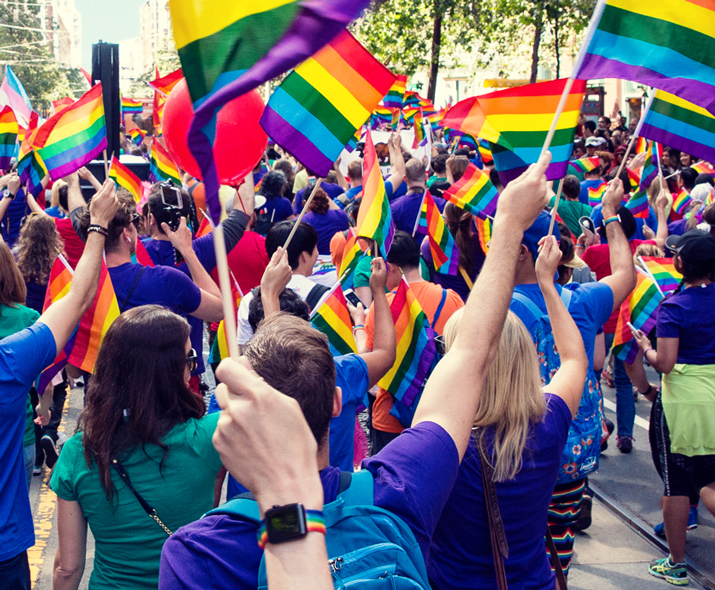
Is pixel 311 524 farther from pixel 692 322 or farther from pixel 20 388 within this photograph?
pixel 692 322

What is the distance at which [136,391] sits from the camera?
2375 mm

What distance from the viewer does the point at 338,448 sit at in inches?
114

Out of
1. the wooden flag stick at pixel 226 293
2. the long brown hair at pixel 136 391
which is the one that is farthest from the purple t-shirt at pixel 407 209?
the wooden flag stick at pixel 226 293

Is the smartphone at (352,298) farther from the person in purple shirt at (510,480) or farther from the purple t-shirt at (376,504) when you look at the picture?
the purple t-shirt at (376,504)

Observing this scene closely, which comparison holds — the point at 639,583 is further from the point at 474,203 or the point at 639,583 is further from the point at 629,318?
the point at 474,203

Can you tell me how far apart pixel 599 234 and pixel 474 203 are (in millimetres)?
1866

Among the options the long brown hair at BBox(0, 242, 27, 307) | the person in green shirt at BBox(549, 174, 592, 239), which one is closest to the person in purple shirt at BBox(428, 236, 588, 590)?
the long brown hair at BBox(0, 242, 27, 307)

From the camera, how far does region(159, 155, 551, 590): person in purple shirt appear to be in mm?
1412

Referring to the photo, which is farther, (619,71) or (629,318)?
(629,318)

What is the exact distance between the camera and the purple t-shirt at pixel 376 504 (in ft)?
4.61

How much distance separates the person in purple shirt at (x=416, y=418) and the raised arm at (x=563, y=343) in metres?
0.65

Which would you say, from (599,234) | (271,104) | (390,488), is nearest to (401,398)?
(271,104)

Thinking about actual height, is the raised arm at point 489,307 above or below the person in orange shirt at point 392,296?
above

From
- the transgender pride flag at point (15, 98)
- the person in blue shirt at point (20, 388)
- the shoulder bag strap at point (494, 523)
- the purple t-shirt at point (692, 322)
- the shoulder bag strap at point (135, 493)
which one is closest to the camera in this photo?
the shoulder bag strap at point (494, 523)
